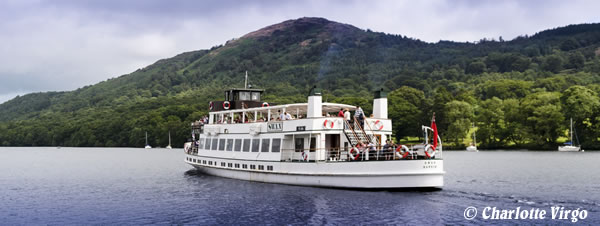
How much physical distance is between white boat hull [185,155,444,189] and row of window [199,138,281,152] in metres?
0.96

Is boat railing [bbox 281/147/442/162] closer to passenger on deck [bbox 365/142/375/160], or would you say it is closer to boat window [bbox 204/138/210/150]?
passenger on deck [bbox 365/142/375/160]

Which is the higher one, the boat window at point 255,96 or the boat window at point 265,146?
the boat window at point 255,96

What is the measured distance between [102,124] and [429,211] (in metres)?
132

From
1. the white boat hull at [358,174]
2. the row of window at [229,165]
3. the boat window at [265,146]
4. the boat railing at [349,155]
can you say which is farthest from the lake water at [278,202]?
the boat window at [265,146]

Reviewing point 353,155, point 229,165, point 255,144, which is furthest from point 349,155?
point 229,165

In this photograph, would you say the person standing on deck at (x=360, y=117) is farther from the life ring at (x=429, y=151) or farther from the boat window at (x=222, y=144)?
the boat window at (x=222, y=144)

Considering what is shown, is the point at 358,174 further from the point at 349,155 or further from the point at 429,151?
the point at 429,151

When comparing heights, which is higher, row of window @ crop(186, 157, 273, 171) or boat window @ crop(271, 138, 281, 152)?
boat window @ crop(271, 138, 281, 152)

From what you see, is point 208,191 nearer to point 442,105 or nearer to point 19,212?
point 19,212

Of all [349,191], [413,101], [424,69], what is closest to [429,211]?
[349,191]

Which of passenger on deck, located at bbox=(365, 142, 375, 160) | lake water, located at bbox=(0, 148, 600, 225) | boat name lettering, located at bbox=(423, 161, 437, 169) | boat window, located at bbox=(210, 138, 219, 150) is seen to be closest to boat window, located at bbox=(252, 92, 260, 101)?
boat window, located at bbox=(210, 138, 219, 150)

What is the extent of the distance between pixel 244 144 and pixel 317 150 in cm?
640

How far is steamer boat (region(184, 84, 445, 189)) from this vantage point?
996 inches

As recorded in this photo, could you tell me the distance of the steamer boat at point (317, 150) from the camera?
2530 centimetres
